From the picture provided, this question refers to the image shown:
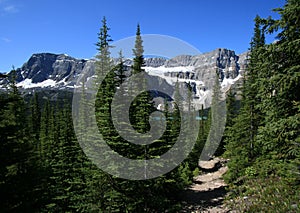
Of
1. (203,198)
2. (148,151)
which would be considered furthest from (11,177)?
(203,198)

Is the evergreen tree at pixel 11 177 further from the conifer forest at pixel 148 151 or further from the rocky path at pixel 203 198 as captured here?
the rocky path at pixel 203 198

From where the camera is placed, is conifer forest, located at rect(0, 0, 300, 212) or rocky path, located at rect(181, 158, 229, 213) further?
rocky path, located at rect(181, 158, 229, 213)

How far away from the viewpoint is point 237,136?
2411cm

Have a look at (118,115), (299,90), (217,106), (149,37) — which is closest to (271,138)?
(299,90)

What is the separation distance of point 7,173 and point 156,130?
11050 mm

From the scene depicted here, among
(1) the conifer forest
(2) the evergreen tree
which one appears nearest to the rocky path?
(1) the conifer forest

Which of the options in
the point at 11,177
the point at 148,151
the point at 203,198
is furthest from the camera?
the point at 203,198

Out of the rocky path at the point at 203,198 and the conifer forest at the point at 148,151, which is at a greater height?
the conifer forest at the point at 148,151

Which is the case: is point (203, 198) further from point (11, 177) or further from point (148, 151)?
Result: point (11, 177)

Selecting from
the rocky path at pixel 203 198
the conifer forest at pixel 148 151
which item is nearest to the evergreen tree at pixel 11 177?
the conifer forest at pixel 148 151

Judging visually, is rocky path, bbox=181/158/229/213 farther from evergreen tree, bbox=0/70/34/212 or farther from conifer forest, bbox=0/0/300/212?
evergreen tree, bbox=0/70/34/212

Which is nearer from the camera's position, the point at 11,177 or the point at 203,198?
the point at 11,177

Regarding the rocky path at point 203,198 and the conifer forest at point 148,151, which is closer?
the conifer forest at point 148,151

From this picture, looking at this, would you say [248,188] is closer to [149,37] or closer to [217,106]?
[149,37]
